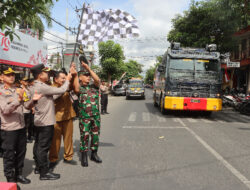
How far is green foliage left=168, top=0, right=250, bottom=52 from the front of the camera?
57.0ft

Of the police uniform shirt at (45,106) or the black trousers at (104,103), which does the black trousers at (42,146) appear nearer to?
the police uniform shirt at (45,106)

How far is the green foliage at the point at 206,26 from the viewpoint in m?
17.4

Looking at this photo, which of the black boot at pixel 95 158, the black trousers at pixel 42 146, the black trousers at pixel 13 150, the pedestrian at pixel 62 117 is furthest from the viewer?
the black boot at pixel 95 158

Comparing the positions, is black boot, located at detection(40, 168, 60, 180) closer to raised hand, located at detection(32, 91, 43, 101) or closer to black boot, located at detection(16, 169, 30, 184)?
black boot, located at detection(16, 169, 30, 184)

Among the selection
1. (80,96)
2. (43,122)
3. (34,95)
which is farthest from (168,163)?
(34,95)

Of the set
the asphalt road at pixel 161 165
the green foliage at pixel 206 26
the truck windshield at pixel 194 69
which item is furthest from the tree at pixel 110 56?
the asphalt road at pixel 161 165

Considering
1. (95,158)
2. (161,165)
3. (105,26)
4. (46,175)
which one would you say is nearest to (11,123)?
(46,175)

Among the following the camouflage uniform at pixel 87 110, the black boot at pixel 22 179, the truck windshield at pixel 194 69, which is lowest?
the black boot at pixel 22 179

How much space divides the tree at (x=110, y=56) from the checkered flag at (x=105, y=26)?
36.3 metres

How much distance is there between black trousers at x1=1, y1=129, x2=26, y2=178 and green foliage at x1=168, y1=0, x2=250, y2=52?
16.0 meters

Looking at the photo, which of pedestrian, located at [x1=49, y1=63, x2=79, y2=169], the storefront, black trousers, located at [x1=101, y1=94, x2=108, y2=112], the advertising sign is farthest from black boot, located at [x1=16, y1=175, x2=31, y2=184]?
black trousers, located at [x1=101, y1=94, x2=108, y2=112]

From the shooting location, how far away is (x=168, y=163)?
15.8ft

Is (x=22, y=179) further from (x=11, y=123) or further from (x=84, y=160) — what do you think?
(x=84, y=160)

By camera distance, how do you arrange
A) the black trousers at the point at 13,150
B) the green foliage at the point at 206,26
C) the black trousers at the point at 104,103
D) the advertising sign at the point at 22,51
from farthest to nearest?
the green foliage at the point at 206,26 → the black trousers at the point at 104,103 → the advertising sign at the point at 22,51 → the black trousers at the point at 13,150
